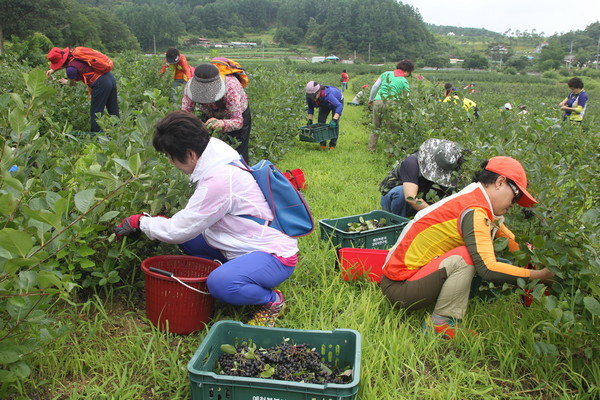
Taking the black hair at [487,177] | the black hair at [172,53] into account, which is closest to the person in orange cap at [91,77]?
the black hair at [172,53]

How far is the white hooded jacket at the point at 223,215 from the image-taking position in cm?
245

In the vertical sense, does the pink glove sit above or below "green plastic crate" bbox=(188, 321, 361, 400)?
above

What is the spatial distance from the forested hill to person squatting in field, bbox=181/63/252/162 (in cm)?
4247

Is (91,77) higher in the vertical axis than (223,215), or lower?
higher

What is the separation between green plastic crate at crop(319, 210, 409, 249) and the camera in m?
3.63

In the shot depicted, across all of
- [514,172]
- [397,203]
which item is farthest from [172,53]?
[514,172]

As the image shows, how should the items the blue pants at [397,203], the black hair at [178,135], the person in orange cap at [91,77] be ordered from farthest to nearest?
the person in orange cap at [91,77], the blue pants at [397,203], the black hair at [178,135]

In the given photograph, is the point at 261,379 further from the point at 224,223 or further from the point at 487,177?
the point at 487,177

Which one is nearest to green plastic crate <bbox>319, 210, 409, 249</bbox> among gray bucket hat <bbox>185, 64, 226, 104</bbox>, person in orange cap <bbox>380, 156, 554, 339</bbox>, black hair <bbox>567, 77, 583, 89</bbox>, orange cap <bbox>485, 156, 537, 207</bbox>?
person in orange cap <bbox>380, 156, 554, 339</bbox>

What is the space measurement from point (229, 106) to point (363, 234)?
73.6 inches

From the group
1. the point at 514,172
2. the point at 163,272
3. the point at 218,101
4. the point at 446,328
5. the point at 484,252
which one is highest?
the point at 218,101

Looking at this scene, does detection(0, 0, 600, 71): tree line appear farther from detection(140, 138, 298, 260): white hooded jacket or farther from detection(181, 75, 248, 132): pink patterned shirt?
detection(140, 138, 298, 260): white hooded jacket

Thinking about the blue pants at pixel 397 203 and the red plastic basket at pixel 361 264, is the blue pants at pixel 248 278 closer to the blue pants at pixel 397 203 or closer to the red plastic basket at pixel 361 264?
the red plastic basket at pixel 361 264

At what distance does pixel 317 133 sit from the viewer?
8.37 meters
